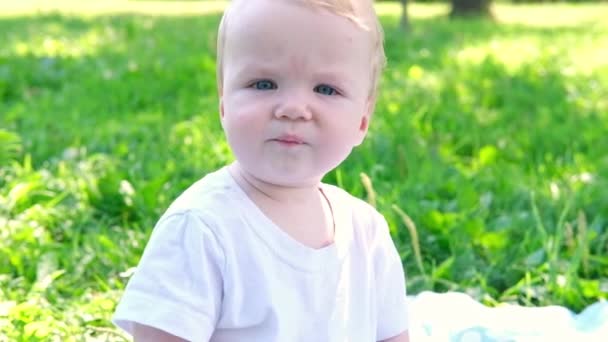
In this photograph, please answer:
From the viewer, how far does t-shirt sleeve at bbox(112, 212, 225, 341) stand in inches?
66.8

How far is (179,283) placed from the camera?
171 cm

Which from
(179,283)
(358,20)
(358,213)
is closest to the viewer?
(179,283)

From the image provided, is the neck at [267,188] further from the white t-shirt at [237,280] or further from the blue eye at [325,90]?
the blue eye at [325,90]

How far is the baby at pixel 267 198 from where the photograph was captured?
172cm

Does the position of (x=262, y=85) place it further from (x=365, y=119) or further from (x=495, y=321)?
(x=495, y=321)

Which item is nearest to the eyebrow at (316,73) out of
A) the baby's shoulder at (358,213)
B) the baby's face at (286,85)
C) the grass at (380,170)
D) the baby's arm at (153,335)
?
the baby's face at (286,85)

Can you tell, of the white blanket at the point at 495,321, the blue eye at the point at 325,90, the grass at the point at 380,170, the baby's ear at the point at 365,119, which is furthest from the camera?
the grass at the point at 380,170

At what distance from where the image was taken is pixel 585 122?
468cm

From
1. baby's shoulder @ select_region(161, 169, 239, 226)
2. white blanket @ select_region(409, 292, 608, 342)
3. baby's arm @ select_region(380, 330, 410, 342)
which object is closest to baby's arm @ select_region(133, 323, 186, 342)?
baby's shoulder @ select_region(161, 169, 239, 226)

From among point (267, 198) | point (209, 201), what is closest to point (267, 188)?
point (267, 198)

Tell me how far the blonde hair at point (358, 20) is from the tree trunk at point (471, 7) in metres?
12.4

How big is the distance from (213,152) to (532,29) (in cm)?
720

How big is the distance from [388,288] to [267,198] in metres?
0.39

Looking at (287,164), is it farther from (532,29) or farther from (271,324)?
(532,29)
